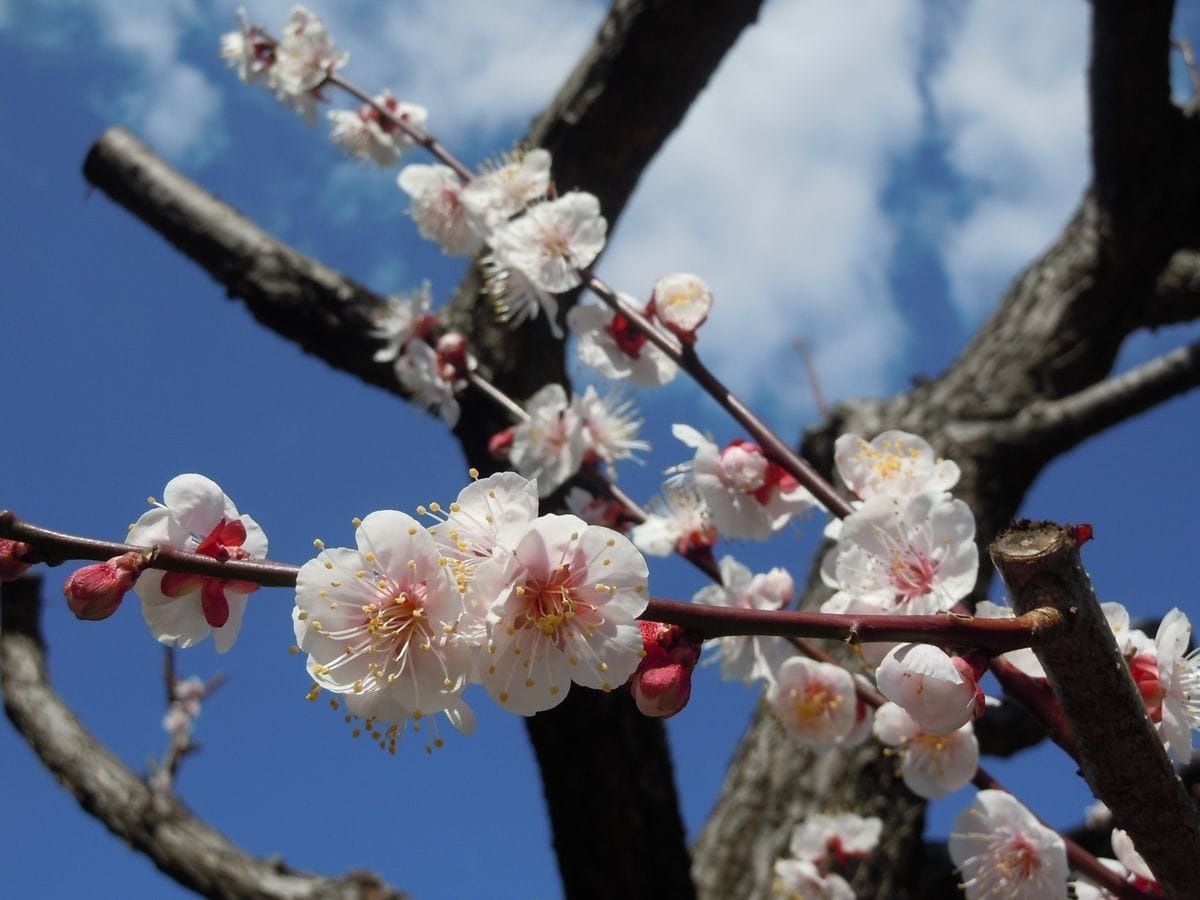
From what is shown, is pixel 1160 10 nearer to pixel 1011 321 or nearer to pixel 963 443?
pixel 1011 321

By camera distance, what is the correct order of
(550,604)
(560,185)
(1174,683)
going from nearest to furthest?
1. (550,604)
2. (1174,683)
3. (560,185)

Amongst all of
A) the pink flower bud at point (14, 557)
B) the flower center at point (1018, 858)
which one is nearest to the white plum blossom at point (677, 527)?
the flower center at point (1018, 858)

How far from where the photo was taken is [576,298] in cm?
265

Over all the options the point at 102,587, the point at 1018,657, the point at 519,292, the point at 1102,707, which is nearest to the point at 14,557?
the point at 102,587

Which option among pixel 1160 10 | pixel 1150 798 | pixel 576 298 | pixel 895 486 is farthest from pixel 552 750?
pixel 1160 10

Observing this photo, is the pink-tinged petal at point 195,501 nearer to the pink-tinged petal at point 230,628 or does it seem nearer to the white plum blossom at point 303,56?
the pink-tinged petal at point 230,628

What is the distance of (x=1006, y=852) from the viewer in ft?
3.64

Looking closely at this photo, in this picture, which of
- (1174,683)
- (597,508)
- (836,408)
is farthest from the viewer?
(836,408)

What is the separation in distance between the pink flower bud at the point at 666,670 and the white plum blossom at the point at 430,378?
3.60 feet

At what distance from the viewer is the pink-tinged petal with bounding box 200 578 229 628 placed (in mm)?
777

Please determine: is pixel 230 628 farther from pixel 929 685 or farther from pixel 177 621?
pixel 929 685

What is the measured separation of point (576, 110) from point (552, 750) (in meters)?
1.53

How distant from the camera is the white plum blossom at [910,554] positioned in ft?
3.12

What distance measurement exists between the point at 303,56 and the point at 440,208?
0.57 metres
